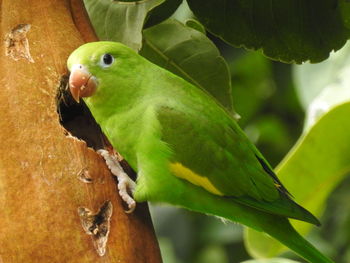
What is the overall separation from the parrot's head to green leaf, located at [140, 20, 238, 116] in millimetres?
135

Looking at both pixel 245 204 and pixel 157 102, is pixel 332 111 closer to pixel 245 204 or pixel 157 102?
pixel 245 204

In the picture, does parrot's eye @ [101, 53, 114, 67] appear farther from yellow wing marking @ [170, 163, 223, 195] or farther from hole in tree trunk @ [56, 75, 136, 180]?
yellow wing marking @ [170, 163, 223, 195]

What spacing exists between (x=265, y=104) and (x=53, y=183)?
2.81 m

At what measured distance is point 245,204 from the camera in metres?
2.34

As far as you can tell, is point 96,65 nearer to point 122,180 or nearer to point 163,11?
point 163,11

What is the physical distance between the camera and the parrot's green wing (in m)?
2.22

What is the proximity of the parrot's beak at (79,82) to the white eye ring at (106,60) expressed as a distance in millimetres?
55

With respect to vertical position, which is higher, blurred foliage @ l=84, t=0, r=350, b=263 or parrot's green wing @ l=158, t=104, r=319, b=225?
blurred foliage @ l=84, t=0, r=350, b=263

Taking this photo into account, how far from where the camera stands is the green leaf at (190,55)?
7.55ft

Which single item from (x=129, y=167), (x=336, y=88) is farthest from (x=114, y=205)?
(x=336, y=88)

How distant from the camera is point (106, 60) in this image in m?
2.20

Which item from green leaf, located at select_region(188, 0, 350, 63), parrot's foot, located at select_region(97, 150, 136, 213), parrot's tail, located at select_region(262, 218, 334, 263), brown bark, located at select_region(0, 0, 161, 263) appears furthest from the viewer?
parrot's tail, located at select_region(262, 218, 334, 263)

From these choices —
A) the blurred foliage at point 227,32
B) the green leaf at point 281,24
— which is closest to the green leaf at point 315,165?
the blurred foliage at point 227,32

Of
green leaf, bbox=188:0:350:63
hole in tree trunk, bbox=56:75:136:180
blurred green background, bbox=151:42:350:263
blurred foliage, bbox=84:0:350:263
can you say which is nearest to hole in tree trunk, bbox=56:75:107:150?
hole in tree trunk, bbox=56:75:136:180
